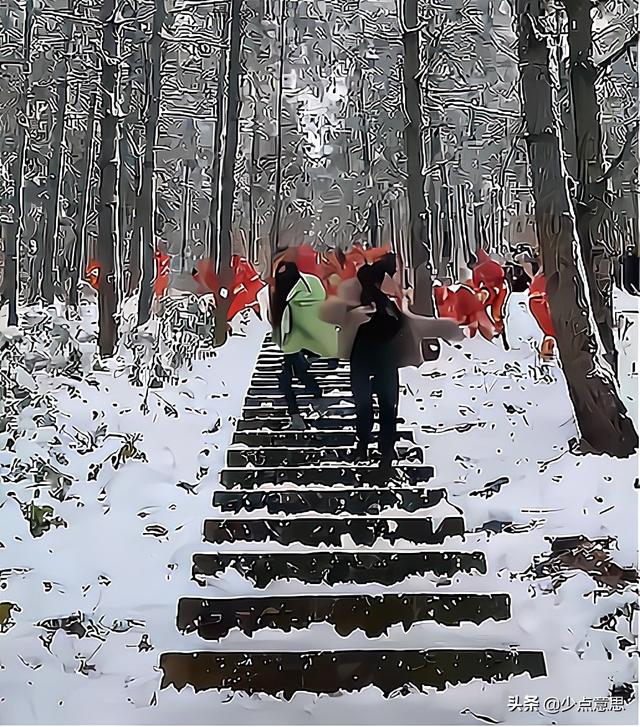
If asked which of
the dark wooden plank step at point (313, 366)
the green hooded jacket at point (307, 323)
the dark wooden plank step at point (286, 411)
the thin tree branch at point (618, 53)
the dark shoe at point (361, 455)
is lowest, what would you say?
the dark shoe at point (361, 455)

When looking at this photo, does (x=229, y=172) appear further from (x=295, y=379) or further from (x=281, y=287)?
(x=295, y=379)

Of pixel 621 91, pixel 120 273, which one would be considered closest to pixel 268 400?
pixel 120 273

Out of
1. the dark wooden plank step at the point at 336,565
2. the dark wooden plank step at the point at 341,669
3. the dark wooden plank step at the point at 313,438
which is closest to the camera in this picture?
the dark wooden plank step at the point at 341,669

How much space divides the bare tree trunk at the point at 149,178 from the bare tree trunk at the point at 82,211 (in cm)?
14

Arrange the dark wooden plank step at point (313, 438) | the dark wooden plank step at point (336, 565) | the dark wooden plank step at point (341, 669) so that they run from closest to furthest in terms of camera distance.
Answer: the dark wooden plank step at point (341, 669), the dark wooden plank step at point (336, 565), the dark wooden plank step at point (313, 438)

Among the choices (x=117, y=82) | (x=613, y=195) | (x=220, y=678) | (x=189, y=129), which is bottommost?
(x=220, y=678)

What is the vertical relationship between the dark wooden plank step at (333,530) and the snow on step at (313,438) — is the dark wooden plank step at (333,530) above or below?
below

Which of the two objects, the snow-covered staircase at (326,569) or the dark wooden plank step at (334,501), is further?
the dark wooden plank step at (334,501)

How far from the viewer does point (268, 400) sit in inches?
75.6

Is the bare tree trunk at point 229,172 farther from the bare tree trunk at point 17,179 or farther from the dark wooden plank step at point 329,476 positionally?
the bare tree trunk at point 17,179

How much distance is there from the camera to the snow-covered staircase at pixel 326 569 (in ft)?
5.52

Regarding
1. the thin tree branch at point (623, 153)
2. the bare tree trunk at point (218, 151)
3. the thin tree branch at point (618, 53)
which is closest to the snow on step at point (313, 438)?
the bare tree trunk at point (218, 151)

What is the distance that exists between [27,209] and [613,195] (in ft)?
4.70

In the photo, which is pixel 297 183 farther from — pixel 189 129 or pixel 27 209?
pixel 27 209
